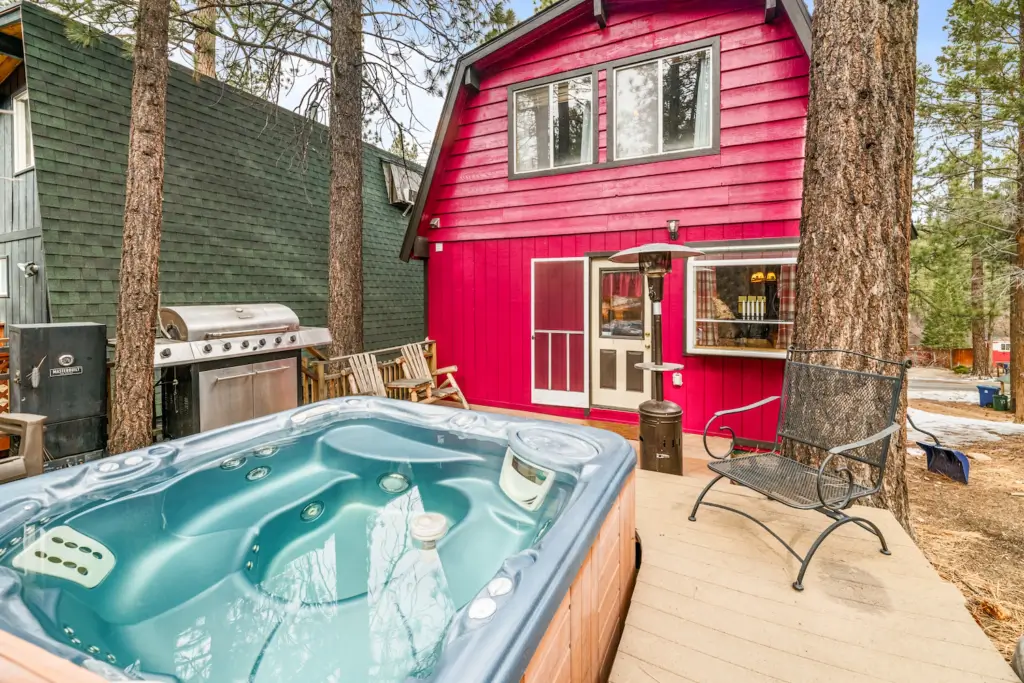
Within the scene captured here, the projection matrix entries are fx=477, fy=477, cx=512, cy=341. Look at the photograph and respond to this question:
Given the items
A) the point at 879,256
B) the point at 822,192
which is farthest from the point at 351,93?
the point at 879,256

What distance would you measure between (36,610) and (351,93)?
5.62 metres

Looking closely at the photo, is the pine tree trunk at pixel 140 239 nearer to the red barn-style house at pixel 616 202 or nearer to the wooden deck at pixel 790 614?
the red barn-style house at pixel 616 202

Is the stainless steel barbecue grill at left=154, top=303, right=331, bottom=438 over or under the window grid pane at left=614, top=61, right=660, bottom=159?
under

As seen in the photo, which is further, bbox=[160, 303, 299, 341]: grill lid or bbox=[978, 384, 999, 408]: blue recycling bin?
bbox=[978, 384, 999, 408]: blue recycling bin

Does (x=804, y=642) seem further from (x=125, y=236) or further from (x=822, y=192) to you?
(x=125, y=236)

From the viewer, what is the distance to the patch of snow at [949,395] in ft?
31.7

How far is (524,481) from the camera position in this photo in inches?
104

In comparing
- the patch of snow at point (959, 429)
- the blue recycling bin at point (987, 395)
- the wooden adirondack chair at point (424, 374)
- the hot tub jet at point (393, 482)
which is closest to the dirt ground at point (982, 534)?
the patch of snow at point (959, 429)

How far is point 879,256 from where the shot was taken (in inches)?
107

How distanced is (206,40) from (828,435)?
29.6 ft

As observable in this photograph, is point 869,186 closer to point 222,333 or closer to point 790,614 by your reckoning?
point 790,614

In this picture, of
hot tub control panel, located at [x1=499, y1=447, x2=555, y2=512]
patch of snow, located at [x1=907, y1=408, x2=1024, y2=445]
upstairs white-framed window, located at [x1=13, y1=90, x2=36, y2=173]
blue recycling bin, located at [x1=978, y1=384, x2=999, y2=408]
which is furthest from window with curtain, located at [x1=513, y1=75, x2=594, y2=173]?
blue recycling bin, located at [x1=978, y1=384, x2=999, y2=408]

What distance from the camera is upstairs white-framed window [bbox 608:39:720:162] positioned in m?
4.66

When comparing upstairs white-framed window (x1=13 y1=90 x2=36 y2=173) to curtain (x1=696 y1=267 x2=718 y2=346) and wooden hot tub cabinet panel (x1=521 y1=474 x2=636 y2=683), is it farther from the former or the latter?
curtain (x1=696 y1=267 x2=718 y2=346)
